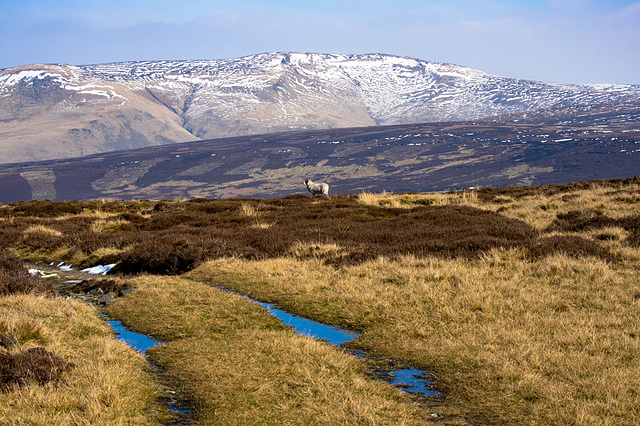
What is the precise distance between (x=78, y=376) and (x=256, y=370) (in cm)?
223

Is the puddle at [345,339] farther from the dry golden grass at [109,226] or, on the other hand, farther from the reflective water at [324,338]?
the dry golden grass at [109,226]

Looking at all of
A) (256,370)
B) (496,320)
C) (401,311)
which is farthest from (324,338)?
(496,320)

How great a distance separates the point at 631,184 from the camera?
91.2 feet

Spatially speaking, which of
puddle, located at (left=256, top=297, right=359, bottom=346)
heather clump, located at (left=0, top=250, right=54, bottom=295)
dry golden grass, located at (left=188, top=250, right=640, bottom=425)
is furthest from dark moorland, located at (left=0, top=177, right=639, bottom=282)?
puddle, located at (left=256, top=297, right=359, bottom=346)

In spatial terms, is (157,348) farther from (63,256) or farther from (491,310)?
(63,256)

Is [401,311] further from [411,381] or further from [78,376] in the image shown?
[78,376]

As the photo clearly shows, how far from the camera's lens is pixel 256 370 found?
6.89 metres

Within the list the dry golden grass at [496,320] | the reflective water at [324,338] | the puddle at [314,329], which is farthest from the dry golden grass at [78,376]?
the dry golden grass at [496,320]

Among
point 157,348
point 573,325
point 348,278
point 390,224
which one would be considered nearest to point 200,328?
point 157,348

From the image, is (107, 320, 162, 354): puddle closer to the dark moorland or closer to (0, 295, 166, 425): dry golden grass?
(0, 295, 166, 425): dry golden grass

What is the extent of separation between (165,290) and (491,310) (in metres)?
6.75

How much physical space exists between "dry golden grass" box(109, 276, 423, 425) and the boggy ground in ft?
0.08

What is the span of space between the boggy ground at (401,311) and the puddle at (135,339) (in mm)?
237

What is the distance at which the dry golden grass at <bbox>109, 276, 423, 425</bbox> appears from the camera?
573 centimetres
